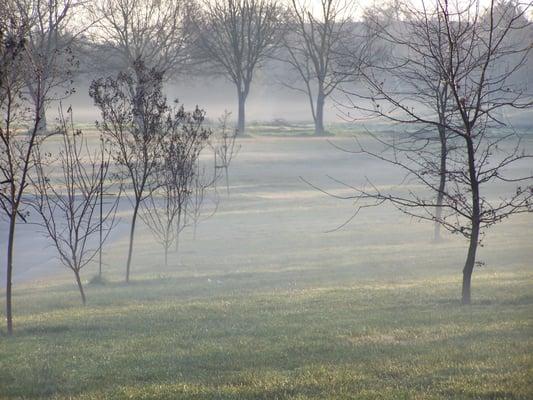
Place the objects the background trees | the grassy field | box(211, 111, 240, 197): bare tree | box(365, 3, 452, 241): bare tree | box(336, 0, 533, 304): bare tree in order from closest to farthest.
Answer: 1. the grassy field
2. box(336, 0, 533, 304): bare tree
3. box(365, 3, 452, 241): bare tree
4. box(211, 111, 240, 197): bare tree
5. the background trees

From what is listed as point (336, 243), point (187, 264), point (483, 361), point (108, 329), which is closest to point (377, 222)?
point (336, 243)

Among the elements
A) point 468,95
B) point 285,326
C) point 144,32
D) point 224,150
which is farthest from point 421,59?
point 144,32

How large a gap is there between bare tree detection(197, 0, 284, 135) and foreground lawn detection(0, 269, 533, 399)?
46.3 m

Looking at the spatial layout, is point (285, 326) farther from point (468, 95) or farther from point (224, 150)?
point (224, 150)

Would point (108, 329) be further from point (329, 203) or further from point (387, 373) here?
point (329, 203)

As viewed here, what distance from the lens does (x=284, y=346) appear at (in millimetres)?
7344

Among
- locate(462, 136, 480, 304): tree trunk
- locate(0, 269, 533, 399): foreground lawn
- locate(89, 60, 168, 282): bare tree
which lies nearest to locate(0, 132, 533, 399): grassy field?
locate(0, 269, 533, 399): foreground lawn

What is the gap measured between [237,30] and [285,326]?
2040 inches

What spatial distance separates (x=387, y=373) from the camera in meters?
6.13

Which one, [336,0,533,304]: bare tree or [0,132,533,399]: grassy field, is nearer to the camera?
[0,132,533,399]: grassy field

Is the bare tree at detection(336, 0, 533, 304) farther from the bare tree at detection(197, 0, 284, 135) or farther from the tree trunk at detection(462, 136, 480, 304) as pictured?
the bare tree at detection(197, 0, 284, 135)

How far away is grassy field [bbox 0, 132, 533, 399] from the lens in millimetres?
5926

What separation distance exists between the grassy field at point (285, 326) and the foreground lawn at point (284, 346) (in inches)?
0.8

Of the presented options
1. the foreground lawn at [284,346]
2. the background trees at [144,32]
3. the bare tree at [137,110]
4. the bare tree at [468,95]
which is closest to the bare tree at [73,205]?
the bare tree at [137,110]
